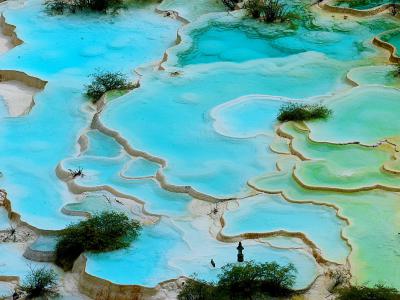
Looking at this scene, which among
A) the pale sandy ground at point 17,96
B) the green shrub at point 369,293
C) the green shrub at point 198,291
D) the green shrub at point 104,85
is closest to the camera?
the green shrub at point 369,293

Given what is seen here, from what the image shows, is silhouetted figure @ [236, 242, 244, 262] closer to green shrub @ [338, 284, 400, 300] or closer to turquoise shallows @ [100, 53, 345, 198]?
green shrub @ [338, 284, 400, 300]

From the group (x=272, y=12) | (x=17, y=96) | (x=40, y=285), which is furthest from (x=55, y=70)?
(x=40, y=285)

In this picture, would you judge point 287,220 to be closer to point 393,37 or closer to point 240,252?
point 240,252

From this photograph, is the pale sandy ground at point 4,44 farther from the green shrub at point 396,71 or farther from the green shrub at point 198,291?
the green shrub at point 198,291

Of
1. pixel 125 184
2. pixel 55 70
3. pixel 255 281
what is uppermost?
pixel 255 281

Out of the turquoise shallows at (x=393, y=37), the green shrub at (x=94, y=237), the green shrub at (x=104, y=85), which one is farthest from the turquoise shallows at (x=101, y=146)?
the turquoise shallows at (x=393, y=37)

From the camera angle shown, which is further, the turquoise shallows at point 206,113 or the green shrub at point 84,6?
the green shrub at point 84,6

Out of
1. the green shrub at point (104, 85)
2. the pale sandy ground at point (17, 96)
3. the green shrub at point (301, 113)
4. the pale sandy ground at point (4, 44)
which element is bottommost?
the pale sandy ground at point (4, 44)
